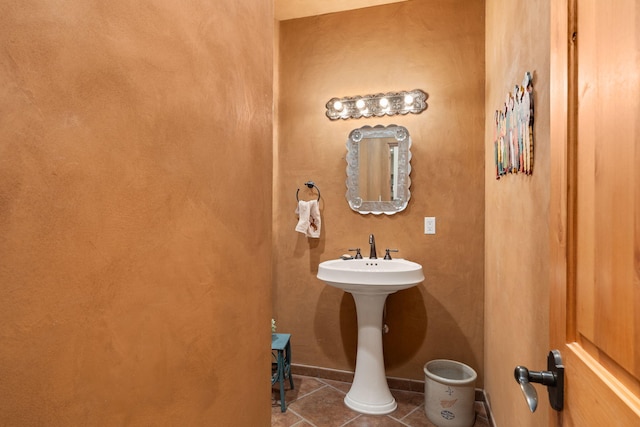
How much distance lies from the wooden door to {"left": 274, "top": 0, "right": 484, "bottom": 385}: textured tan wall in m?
1.83

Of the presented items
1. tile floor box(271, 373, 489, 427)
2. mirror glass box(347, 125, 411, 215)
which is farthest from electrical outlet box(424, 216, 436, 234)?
tile floor box(271, 373, 489, 427)

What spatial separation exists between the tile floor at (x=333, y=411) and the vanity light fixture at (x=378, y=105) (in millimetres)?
2052

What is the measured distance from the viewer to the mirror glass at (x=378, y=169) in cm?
262

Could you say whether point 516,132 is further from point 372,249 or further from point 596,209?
point 372,249

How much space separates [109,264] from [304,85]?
8.34 ft

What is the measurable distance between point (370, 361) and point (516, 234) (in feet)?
4.31

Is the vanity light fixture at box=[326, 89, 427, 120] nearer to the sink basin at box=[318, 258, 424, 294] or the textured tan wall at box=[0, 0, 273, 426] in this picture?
the sink basin at box=[318, 258, 424, 294]

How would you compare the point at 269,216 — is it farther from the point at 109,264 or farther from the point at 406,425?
the point at 406,425

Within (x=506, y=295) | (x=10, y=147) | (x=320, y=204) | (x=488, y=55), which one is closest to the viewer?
(x=10, y=147)

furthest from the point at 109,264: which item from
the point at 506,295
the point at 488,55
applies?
the point at 488,55

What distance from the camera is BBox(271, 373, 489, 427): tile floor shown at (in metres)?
2.16

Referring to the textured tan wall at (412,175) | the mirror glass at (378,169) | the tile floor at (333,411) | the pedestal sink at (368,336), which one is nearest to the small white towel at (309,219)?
the textured tan wall at (412,175)

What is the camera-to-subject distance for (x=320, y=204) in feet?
9.20

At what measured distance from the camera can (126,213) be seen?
2.08 ft
